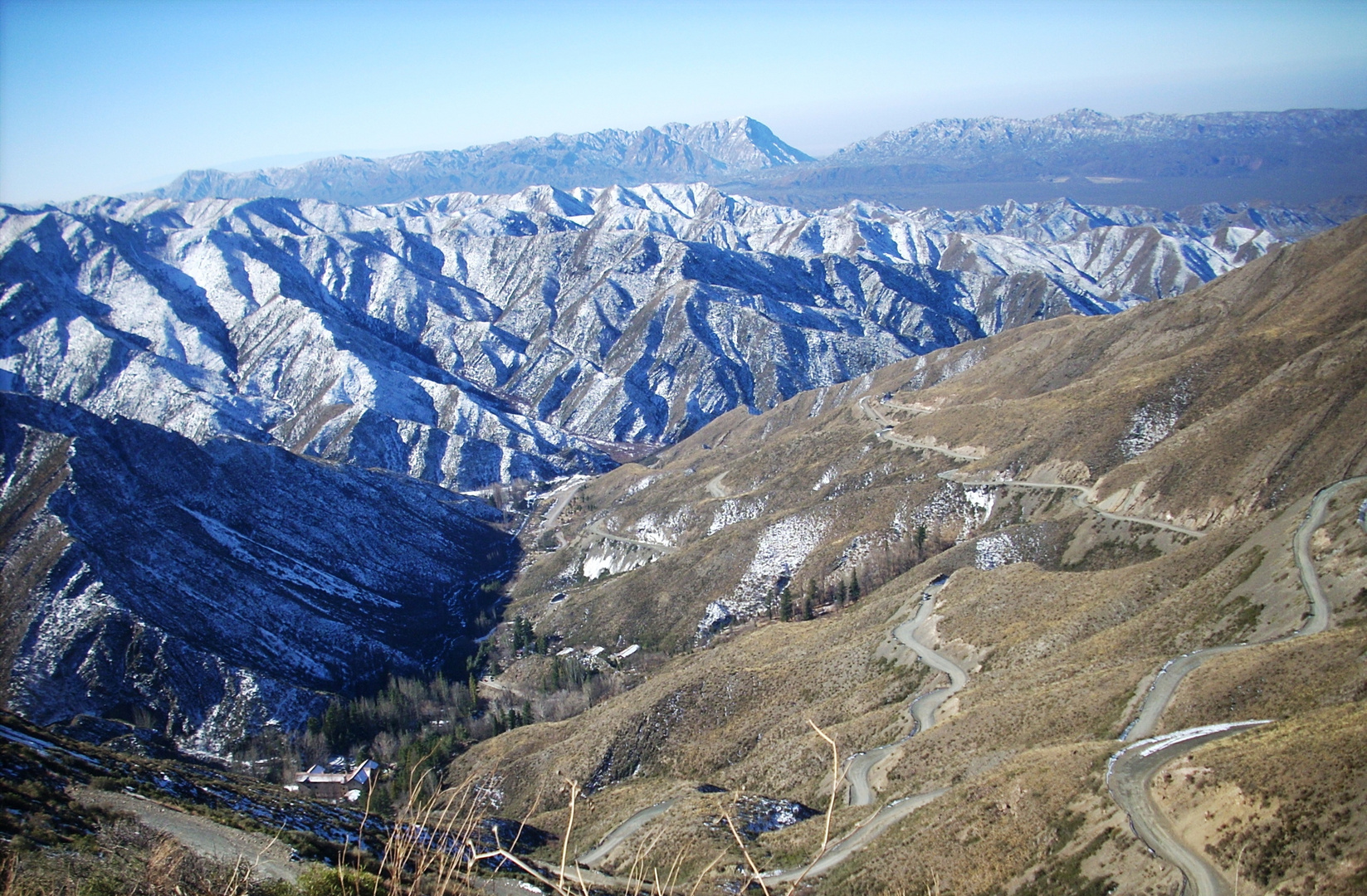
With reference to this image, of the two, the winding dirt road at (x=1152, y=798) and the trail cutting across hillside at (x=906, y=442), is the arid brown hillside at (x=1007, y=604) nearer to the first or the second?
the winding dirt road at (x=1152, y=798)

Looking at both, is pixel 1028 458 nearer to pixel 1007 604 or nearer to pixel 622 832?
pixel 1007 604

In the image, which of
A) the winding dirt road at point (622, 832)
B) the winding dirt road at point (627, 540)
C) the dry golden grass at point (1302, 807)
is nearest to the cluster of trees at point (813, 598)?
the winding dirt road at point (627, 540)

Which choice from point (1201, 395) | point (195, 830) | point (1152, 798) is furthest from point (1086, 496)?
point (195, 830)

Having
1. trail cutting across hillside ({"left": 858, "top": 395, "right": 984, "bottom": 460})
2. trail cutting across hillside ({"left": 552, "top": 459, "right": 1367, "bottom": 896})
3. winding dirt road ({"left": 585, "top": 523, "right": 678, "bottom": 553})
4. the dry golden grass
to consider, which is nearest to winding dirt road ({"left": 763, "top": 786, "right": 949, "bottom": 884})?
trail cutting across hillside ({"left": 552, "top": 459, "right": 1367, "bottom": 896})

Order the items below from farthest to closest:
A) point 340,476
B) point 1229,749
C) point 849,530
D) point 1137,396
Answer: point 340,476 < point 849,530 < point 1137,396 < point 1229,749

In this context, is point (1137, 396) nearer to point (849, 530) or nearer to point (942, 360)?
point (849, 530)

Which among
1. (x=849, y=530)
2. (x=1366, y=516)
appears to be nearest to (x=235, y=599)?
(x=849, y=530)

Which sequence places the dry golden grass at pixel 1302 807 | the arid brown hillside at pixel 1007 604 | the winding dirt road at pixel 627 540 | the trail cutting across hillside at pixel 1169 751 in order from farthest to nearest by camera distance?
the winding dirt road at pixel 627 540 < the arid brown hillside at pixel 1007 604 < the trail cutting across hillside at pixel 1169 751 < the dry golden grass at pixel 1302 807
